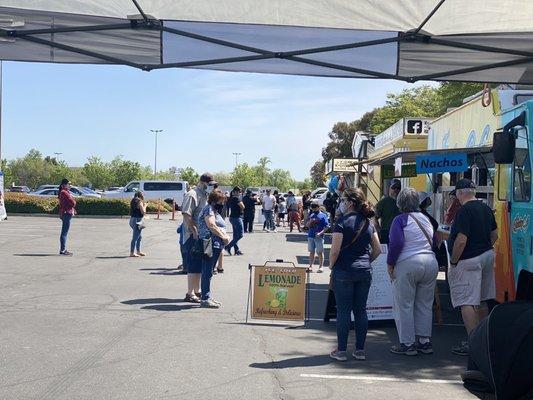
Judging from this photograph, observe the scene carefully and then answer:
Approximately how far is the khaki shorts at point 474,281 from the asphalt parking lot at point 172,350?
2.43 feet

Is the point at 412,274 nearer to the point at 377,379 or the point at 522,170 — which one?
the point at 377,379

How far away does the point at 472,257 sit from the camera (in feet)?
24.1

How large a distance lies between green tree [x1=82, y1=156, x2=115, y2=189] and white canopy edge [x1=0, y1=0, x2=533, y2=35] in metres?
98.5

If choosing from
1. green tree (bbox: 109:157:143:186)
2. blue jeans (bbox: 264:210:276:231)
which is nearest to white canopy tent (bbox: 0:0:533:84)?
blue jeans (bbox: 264:210:276:231)

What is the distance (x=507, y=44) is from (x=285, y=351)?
13.3 feet

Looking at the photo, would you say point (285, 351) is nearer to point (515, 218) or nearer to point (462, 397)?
point (462, 397)

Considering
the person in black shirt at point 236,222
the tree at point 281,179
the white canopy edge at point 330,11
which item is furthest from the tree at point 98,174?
the white canopy edge at point 330,11

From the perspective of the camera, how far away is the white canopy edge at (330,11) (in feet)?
17.3

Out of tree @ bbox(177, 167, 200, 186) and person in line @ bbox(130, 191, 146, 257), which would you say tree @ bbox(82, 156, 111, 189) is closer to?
tree @ bbox(177, 167, 200, 186)

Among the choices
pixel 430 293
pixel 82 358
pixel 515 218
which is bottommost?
pixel 82 358

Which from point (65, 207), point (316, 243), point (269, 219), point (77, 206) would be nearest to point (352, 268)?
point (316, 243)

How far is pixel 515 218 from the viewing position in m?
7.63

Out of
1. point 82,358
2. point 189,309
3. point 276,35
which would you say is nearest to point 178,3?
point 276,35

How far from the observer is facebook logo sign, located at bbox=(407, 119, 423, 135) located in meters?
19.1
